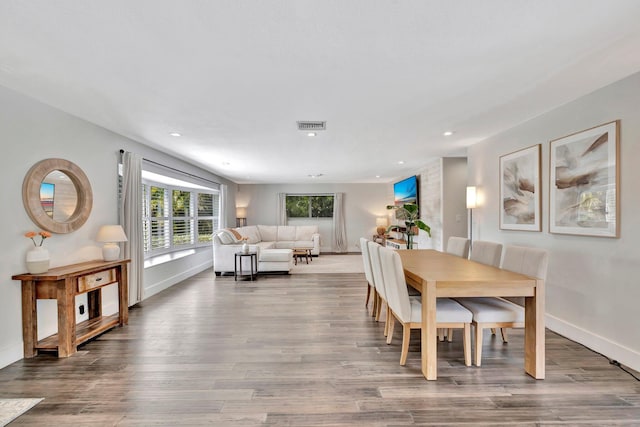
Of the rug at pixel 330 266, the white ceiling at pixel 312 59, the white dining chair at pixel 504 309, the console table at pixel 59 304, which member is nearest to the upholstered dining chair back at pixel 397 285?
the white dining chair at pixel 504 309

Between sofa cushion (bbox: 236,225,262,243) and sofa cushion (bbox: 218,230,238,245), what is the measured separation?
1223mm

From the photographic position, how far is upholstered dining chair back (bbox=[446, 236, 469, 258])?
12.1 feet

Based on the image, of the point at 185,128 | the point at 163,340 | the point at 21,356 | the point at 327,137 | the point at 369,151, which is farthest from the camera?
the point at 369,151

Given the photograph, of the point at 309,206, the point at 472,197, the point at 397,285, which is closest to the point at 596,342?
the point at 397,285

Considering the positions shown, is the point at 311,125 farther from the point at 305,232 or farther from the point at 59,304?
the point at 305,232

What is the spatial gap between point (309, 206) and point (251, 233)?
8.25 feet

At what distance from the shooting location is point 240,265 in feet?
19.5

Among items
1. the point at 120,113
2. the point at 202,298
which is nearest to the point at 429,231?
the point at 202,298

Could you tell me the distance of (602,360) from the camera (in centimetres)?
249

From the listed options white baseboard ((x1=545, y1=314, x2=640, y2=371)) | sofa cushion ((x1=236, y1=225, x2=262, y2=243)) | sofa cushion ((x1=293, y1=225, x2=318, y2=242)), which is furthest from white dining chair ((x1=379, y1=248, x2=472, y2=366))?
sofa cushion ((x1=293, y1=225, x2=318, y2=242))

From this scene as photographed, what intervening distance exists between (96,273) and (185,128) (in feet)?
6.13

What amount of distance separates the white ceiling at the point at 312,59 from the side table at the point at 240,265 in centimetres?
291

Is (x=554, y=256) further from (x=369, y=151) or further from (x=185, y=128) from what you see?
(x=185, y=128)

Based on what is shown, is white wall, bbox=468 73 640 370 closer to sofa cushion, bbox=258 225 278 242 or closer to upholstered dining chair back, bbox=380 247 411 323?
upholstered dining chair back, bbox=380 247 411 323
